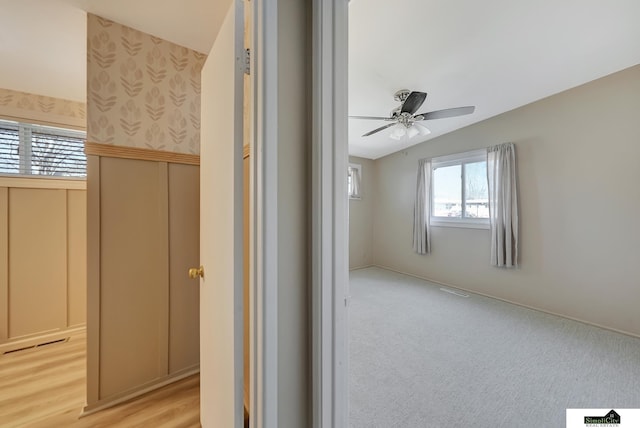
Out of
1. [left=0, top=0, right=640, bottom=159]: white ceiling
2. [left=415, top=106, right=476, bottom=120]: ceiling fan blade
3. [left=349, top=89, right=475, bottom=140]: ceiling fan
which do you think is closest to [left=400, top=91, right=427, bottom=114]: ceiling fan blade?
[left=349, top=89, right=475, bottom=140]: ceiling fan

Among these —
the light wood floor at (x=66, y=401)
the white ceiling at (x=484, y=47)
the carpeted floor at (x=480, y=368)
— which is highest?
the white ceiling at (x=484, y=47)

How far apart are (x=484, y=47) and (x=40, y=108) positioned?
158 inches

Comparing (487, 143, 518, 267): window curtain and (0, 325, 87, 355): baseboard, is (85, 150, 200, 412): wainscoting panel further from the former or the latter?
(487, 143, 518, 267): window curtain

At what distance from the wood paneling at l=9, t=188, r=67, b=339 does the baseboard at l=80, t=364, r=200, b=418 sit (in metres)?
1.33

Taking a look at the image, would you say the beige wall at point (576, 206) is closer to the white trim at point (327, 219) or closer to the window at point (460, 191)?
the window at point (460, 191)

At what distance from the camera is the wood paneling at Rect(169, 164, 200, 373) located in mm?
1672

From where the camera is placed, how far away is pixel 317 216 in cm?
75

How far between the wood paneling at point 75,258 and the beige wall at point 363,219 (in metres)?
3.94

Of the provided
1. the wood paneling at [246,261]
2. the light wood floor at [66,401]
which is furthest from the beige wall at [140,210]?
the wood paneling at [246,261]

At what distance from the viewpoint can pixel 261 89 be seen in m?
0.70

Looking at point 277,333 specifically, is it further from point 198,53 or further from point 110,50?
point 198,53

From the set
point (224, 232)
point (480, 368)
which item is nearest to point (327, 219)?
point (224, 232)

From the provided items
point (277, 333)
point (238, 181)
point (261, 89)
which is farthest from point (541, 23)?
point (277, 333)

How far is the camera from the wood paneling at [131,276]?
146 centimetres
